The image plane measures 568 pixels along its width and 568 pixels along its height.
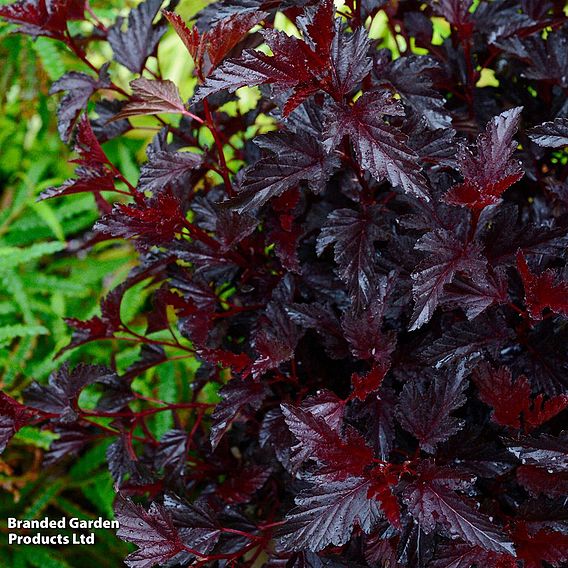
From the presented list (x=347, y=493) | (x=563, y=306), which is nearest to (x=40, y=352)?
(x=347, y=493)

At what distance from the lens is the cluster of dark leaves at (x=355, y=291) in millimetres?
681

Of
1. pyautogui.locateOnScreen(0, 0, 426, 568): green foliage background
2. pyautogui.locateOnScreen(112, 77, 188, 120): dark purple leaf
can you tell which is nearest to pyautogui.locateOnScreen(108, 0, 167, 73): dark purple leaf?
pyautogui.locateOnScreen(112, 77, 188, 120): dark purple leaf

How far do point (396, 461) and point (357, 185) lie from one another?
0.36 m

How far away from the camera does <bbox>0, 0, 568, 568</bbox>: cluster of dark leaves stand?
68 cm

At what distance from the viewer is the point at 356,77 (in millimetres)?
688

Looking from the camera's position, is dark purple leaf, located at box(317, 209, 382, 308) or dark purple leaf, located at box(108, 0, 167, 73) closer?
dark purple leaf, located at box(317, 209, 382, 308)

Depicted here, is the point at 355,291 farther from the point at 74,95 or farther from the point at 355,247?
the point at 74,95

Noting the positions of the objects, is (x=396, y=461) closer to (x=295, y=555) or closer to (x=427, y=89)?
(x=295, y=555)

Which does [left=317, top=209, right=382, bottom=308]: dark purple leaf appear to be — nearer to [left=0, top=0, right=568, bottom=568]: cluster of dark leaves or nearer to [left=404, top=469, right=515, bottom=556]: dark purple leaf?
[left=0, top=0, right=568, bottom=568]: cluster of dark leaves

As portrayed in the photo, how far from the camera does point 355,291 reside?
747 millimetres

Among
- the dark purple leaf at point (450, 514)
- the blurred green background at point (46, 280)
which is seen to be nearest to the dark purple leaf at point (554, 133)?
the dark purple leaf at point (450, 514)

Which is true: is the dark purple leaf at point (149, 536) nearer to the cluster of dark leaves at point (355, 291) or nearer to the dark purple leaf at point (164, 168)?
the cluster of dark leaves at point (355, 291)

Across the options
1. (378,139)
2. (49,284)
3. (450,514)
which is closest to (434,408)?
(450,514)

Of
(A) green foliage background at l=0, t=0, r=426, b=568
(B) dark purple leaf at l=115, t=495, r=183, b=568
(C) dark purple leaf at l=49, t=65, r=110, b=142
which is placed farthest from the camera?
(A) green foliage background at l=0, t=0, r=426, b=568
